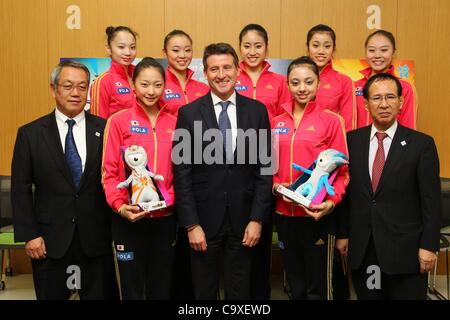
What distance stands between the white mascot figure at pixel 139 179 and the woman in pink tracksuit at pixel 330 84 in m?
1.57

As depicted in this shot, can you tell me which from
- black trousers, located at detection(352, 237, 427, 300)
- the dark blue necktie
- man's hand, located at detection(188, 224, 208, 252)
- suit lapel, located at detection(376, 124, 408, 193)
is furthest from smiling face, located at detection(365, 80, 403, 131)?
the dark blue necktie

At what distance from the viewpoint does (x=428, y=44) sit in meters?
4.49

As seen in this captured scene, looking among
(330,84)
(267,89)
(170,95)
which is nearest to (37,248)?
(170,95)

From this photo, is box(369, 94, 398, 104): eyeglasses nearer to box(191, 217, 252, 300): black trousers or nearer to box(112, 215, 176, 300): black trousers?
box(191, 217, 252, 300): black trousers

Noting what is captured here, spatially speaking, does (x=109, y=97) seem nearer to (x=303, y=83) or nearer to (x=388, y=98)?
(x=303, y=83)

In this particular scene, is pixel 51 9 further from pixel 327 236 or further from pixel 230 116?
pixel 327 236

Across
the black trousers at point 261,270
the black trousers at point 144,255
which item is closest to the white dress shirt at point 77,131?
the black trousers at point 144,255

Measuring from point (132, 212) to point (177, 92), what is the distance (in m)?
1.23

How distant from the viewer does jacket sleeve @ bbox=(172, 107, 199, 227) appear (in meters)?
2.62

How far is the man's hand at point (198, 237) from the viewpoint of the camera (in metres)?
2.64

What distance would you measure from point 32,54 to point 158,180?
2.64 metres

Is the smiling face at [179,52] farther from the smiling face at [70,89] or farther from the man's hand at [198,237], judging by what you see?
the man's hand at [198,237]

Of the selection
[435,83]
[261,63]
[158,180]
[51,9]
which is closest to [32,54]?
[51,9]

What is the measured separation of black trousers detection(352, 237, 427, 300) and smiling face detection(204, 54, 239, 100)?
46.3 inches
